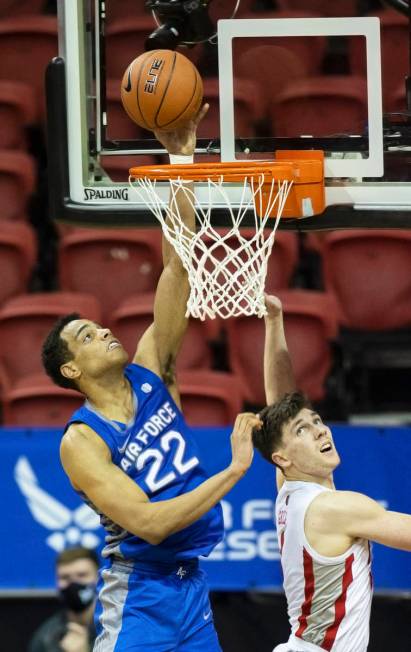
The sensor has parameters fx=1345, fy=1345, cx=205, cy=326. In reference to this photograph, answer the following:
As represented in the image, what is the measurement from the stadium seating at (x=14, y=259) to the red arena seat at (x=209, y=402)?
1.17 meters

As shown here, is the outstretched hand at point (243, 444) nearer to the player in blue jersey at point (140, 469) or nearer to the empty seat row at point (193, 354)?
the player in blue jersey at point (140, 469)

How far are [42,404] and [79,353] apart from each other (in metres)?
1.70

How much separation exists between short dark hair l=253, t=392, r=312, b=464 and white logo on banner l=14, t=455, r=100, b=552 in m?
1.40

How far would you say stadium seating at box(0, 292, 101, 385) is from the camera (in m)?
6.04

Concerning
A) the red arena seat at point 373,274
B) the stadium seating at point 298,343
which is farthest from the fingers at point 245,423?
the red arena seat at point 373,274

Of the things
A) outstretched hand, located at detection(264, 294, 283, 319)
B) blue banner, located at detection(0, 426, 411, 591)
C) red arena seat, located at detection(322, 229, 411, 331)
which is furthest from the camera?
red arena seat, located at detection(322, 229, 411, 331)

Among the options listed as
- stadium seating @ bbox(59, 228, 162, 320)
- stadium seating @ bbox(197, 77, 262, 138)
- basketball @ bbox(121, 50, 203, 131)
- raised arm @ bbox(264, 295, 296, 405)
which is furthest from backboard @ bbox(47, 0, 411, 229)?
stadium seating @ bbox(59, 228, 162, 320)

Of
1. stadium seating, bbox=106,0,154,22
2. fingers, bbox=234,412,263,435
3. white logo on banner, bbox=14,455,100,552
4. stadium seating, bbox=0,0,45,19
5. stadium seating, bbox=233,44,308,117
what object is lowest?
white logo on banner, bbox=14,455,100,552

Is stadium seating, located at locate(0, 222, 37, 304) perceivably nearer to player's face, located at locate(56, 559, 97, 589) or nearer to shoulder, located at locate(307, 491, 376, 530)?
player's face, located at locate(56, 559, 97, 589)

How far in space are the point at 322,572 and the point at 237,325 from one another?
2211 mm

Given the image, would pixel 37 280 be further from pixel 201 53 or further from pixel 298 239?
pixel 201 53

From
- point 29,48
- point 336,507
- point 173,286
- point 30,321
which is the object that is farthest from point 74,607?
point 29,48

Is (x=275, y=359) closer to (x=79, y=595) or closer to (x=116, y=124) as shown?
(x=116, y=124)

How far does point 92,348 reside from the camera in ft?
13.5
